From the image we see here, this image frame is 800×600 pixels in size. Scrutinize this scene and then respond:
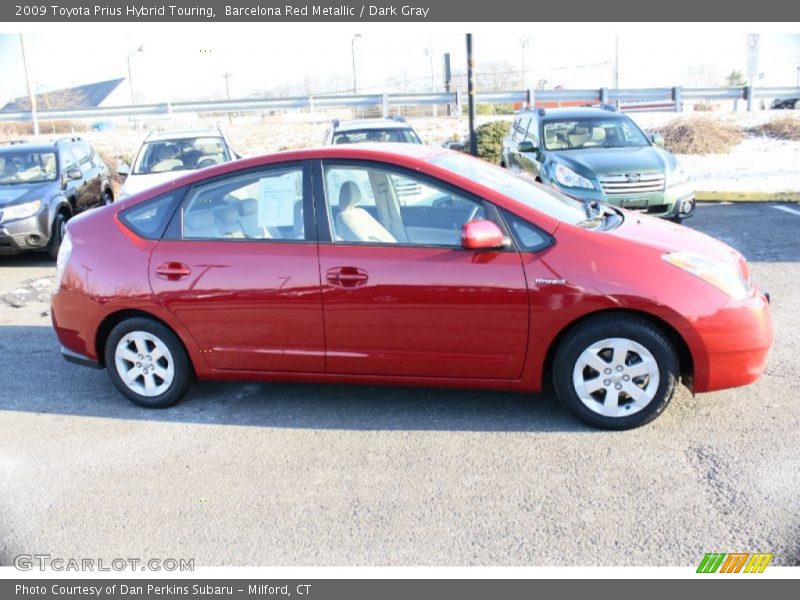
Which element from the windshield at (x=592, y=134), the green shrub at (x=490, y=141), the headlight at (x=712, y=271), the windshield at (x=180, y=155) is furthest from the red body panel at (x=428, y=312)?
the green shrub at (x=490, y=141)

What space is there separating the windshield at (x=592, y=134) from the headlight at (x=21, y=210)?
7022 mm

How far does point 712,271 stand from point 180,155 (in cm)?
936

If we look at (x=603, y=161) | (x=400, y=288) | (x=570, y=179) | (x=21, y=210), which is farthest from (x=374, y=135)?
(x=400, y=288)

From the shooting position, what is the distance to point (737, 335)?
4488mm

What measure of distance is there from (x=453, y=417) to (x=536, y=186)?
1.73m

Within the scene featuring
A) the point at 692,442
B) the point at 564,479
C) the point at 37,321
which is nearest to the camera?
the point at 564,479

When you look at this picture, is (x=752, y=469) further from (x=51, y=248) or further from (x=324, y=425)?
(x=51, y=248)

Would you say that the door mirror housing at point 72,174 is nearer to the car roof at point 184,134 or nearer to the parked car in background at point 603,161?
the car roof at point 184,134

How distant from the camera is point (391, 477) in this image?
425cm

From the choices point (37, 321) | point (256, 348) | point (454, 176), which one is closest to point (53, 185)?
point (37, 321)

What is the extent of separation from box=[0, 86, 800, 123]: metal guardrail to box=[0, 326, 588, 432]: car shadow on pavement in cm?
1985

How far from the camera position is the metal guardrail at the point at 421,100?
24906 millimetres

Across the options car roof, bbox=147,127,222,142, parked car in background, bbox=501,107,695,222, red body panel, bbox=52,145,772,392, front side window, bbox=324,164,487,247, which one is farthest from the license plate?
car roof, bbox=147,127,222,142

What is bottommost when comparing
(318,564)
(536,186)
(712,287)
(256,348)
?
(318,564)
